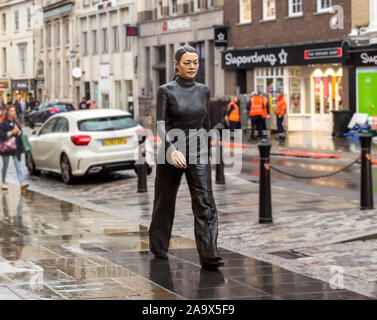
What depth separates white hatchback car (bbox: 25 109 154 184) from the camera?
18.8 m

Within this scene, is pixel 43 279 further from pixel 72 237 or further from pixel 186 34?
pixel 186 34

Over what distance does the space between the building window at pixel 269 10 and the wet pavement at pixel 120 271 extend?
2827 centimetres

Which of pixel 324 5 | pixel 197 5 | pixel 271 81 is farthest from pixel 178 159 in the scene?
pixel 197 5

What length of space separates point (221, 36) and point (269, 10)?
355 cm

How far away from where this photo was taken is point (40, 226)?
12305mm

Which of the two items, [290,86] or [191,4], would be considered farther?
[191,4]

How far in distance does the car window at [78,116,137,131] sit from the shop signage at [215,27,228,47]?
2366 cm

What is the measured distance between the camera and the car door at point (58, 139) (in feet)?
63.6

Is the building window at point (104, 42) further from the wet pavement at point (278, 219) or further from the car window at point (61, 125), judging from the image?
the car window at point (61, 125)

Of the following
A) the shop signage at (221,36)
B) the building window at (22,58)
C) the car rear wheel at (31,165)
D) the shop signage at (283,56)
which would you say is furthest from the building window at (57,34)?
the car rear wheel at (31,165)

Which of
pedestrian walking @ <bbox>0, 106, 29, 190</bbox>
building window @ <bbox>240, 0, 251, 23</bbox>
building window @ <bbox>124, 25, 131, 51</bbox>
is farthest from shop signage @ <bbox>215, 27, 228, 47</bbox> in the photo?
pedestrian walking @ <bbox>0, 106, 29, 190</bbox>

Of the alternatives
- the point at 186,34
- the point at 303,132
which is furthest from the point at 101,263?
the point at 186,34

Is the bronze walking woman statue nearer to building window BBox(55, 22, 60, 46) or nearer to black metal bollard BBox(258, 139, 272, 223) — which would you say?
black metal bollard BBox(258, 139, 272, 223)
